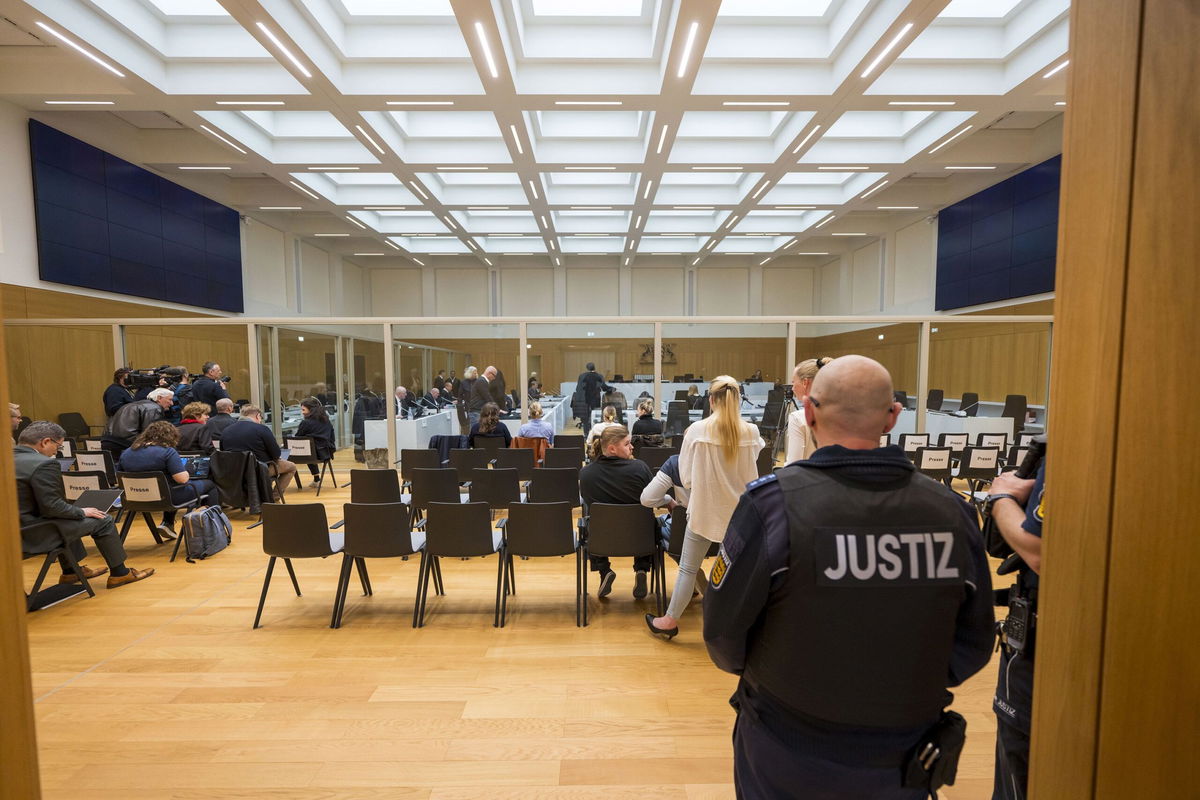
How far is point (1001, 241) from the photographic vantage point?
10539 millimetres

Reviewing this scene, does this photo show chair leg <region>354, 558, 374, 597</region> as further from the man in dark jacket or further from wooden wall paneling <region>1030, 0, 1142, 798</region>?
wooden wall paneling <region>1030, 0, 1142, 798</region>

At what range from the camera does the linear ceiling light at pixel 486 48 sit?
17.7 ft

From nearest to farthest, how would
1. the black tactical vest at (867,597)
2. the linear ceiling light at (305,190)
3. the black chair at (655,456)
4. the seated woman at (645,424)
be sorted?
the black tactical vest at (867,597) < the black chair at (655,456) < the seated woman at (645,424) < the linear ceiling light at (305,190)

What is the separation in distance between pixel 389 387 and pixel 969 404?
9208 mm

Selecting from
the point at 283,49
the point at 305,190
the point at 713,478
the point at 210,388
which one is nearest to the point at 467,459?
the point at 713,478

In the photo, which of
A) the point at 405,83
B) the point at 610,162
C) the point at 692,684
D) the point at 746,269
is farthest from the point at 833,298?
the point at 692,684

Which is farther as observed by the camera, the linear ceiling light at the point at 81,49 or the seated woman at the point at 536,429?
the seated woman at the point at 536,429

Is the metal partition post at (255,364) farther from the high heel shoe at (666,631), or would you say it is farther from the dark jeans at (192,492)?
the high heel shoe at (666,631)

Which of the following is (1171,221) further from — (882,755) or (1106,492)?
(882,755)

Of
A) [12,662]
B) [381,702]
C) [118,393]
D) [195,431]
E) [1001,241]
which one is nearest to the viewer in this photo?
[12,662]

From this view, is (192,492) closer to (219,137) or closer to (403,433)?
(403,433)

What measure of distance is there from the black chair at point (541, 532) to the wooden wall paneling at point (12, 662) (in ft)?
9.01

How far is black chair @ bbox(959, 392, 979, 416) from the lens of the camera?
852 centimetres

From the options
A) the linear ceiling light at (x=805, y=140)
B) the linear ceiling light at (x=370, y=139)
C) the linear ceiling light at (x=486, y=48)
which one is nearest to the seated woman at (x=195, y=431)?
the linear ceiling light at (x=370, y=139)
